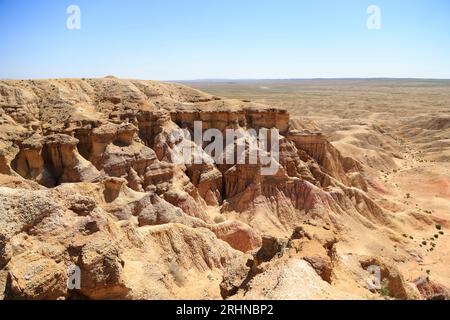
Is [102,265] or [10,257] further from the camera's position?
[102,265]

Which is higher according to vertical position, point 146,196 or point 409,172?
point 146,196

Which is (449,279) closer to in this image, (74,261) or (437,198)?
(437,198)

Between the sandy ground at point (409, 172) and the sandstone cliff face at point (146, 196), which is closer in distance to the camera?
the sandstone cliff face at point (146, 196)

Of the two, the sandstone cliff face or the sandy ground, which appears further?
the sandy ground

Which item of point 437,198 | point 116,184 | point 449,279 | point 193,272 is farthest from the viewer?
point 437,198

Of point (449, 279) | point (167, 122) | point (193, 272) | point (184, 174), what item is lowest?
point (449, 279)
